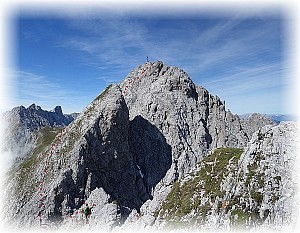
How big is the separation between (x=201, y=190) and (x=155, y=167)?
61.5m

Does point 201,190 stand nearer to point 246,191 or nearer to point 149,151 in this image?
point 246,191

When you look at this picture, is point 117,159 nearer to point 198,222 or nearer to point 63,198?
point 63,198

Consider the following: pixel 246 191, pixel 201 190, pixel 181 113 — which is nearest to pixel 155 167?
pixel 181 113

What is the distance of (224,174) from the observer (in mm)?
38875

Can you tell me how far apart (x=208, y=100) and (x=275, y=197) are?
9115cm

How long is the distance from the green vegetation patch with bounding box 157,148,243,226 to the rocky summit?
0.17 m

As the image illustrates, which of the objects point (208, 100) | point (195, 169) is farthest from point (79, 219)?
point (208, 100)

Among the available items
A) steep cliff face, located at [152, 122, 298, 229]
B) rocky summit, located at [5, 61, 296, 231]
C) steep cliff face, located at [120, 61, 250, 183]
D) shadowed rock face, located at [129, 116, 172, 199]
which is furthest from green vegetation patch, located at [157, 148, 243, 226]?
steep cliff face, located at [120, 61, 250, 183]

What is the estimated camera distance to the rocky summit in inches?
1280

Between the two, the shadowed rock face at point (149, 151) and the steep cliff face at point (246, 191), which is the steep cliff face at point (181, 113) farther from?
the steep cliff face at point (246, 191)

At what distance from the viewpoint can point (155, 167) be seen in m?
100

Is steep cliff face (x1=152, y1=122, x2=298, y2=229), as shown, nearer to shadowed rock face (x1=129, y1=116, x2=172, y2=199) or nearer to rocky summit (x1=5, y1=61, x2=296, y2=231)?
rocky summit (x1=5, y1=61, x2=296, y2=231)

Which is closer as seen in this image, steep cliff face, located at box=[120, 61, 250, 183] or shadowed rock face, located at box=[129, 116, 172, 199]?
shadowed rock face, located at box=[129, 116, 172, 199]

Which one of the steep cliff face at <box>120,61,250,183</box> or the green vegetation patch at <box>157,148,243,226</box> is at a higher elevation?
the steep cliff face at <box>120,61,250,183</box>
